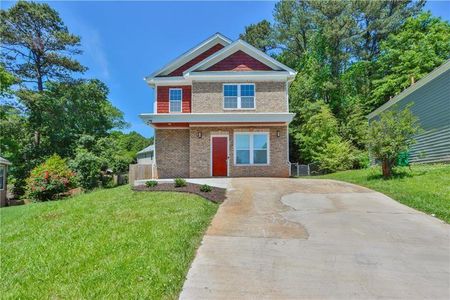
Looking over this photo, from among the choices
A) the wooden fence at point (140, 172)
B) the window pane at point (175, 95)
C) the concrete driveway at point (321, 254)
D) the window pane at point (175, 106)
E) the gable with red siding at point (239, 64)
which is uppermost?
the gable with red siding at point (239, 64)

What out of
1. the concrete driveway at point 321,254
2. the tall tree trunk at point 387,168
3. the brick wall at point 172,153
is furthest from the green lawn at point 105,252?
the brick wall at point 172,153

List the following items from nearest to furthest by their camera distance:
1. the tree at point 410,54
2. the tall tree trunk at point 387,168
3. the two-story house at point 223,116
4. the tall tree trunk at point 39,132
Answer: the tall tree trunk at point 387,168 < the two-story house at point 223,116 < the tree at point 410,54 < the tall tree trunk at point 39,132

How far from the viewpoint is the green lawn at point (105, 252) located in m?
4.02

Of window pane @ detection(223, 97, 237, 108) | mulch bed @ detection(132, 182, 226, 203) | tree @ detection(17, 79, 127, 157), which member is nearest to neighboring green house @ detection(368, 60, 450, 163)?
window pane @ detection(223, 97, 237, 108)

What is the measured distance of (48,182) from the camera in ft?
60.9

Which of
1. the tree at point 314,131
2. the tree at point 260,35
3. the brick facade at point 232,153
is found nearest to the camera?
the brick facade at point 232,153

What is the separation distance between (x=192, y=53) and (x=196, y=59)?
44 cm

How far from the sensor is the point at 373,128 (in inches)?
533

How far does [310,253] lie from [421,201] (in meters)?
5.53

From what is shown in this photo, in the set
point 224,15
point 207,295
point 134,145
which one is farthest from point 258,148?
point 134,145

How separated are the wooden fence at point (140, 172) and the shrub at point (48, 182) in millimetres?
5622

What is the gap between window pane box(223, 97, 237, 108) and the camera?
1831cm

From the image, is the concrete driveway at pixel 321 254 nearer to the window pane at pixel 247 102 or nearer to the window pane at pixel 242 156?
the window pane at pixel 242 156

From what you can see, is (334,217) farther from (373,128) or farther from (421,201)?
(373,128)
